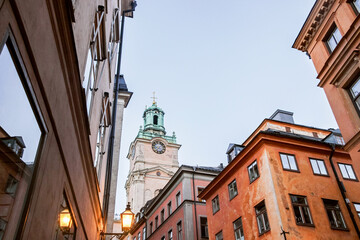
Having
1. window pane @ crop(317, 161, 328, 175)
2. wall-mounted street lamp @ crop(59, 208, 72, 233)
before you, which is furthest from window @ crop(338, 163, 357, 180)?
wall-mounted street lamp @ crop(59, 208, 72, 233)

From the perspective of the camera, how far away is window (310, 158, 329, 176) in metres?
20.9

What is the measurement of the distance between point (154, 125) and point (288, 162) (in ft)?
206

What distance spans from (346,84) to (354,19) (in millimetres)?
2775

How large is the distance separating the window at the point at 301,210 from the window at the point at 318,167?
276 cm

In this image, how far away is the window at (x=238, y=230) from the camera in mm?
20705

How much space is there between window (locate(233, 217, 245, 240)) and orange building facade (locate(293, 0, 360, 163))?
9472 millimetres

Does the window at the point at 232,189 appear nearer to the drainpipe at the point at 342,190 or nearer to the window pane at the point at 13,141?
the drainpipe at the point at 342,190

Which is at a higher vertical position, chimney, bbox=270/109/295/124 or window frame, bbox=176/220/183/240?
chimney, bbox=270/109/295/124

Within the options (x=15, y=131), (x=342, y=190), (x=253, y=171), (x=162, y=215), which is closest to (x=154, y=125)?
(x=162, y=215)

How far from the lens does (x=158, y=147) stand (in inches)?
2793

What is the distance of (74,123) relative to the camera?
659 cm

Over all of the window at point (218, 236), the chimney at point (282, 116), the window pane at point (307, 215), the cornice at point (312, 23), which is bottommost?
the window pane at point (307, 215)

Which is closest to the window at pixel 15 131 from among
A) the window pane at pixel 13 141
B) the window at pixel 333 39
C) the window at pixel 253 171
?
the window pane at pixel 13 141

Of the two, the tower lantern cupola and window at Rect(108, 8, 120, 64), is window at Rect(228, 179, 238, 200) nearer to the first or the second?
window at Rect(108, 8, 120, 64)
